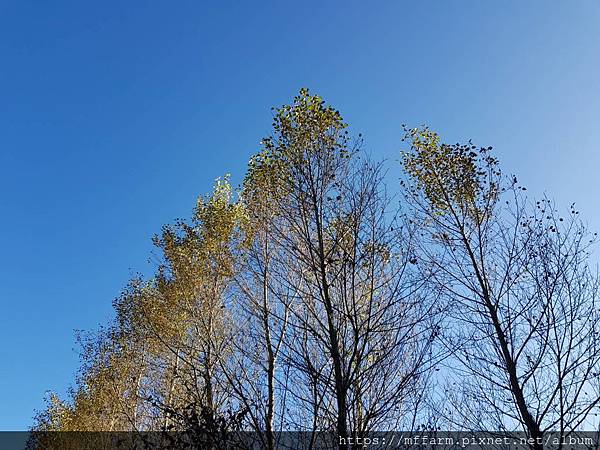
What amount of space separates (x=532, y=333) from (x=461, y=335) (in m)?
1.01

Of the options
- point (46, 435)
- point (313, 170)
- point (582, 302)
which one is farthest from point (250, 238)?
point (46, 435)

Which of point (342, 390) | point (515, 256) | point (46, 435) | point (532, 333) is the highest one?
point (515, 256)

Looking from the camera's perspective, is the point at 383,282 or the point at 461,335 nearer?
the point at 383,282

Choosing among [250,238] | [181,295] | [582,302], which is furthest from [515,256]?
[181,295]

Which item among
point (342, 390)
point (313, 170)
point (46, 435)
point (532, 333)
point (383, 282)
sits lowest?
point (46, 435)

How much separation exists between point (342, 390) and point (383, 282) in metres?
1.54

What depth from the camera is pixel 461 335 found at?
23.7 ft

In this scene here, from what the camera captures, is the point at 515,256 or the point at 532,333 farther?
the point at 515,256

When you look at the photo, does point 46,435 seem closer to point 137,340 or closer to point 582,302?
point 137,340

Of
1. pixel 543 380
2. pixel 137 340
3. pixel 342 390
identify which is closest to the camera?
pixel 342 390

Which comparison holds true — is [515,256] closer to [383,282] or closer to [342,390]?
[383,282]

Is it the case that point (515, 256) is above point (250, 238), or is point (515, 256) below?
below

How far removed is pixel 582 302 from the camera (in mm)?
6508

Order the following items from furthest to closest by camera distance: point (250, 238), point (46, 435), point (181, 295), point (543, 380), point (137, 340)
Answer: point (46, 435) < point (137, 340) < point (181, 295) < point (250, 238) < point (543, 380)
